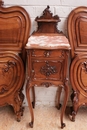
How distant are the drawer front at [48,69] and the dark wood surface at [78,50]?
0.20 meters

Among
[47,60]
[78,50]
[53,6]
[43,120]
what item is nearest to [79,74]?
[78,50]

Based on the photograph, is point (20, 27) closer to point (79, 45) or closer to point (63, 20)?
point (63, 20)

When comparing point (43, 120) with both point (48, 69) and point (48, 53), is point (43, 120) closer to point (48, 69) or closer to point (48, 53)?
point (48, 69)

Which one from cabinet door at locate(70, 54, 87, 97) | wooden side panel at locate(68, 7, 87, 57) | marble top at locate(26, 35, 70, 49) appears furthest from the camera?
wooden side panel at locate(68, 7, 87, 57)

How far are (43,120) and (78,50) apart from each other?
75cm

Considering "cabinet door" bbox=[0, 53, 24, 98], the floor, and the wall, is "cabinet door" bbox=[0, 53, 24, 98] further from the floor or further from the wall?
the wall

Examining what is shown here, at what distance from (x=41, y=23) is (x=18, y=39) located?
264mm

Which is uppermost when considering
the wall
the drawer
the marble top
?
the wall

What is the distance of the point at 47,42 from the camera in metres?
1.35

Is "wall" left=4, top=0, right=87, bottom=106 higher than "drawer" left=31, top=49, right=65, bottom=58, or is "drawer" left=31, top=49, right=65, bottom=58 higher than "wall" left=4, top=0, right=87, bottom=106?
"wall" left=4, top=0, right=87, bottom=106

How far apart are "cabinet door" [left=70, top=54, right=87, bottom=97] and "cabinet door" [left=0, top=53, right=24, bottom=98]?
452 mm

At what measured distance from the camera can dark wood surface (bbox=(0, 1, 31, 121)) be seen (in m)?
1.55

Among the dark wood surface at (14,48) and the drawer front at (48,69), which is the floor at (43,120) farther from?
the drawer front at (48,69)

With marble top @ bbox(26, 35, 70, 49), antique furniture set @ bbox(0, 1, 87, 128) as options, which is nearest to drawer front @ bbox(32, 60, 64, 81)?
antique furniture set @ bbox(0, 1, 87, 128)
